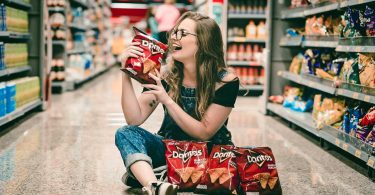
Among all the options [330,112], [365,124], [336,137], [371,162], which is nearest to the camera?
[371,162]

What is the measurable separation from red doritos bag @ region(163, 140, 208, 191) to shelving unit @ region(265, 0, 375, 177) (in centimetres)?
115

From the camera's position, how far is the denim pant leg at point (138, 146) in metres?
2.75

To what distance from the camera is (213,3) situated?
193 inches

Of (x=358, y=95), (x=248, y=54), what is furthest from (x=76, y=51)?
(x=358, y=95)

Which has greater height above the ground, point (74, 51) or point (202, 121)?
point (74, 51)

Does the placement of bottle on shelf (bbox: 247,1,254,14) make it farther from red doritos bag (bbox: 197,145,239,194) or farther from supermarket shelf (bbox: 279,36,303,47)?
red doritos bag (bbox: 197,145,239,194)

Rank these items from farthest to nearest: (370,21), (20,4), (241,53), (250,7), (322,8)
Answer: (241,53)
(250,7)
(20,4)
(322,8)
(370,21)

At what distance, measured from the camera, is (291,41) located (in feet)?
19.6

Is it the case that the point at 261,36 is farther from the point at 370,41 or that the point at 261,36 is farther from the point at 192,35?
the point at 192,35

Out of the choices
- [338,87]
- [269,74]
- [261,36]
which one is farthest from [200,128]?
[261,36]

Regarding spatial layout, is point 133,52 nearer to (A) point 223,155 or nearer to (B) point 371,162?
(A) point 223,155

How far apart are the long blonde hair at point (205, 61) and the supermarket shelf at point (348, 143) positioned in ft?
3.99

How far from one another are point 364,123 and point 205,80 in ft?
4.43

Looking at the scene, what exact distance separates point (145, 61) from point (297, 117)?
9.76 feet
